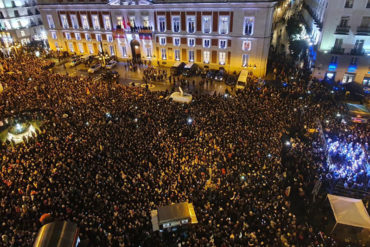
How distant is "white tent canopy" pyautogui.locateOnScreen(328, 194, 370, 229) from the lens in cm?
1288

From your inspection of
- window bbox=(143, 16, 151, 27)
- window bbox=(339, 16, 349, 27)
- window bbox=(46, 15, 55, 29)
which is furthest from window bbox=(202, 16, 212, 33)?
window bbox=(46, 15, 55, 29)

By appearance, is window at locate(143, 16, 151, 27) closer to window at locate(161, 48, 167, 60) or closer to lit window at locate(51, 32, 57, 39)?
window at locate(161, 48, 167, 60)

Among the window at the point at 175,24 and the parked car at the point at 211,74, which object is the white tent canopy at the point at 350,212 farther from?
the window at the point at 175,24

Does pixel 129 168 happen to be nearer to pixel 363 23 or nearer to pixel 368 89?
pixel 368 89

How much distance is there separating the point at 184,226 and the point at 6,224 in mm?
9669

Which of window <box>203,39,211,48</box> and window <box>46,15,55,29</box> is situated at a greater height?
window <box>46,15,55,29</box>

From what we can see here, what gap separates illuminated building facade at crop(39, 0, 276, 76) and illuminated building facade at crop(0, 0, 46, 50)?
10805mm

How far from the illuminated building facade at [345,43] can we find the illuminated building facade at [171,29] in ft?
22.1

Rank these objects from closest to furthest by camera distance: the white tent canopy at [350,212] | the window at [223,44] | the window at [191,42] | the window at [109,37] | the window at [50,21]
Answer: the white tent canopy at [350,212], the window at [223,44], the window at [191,42], the window at [109,37], the window at [50,21]

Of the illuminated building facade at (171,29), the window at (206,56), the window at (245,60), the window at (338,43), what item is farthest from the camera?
the window at (206,56)

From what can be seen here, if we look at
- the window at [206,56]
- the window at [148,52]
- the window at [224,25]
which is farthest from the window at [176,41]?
the window at [224,25]

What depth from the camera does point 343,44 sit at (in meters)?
29.3

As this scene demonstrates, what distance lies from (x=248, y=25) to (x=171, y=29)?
37.5 feet

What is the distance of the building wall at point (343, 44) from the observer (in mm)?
27906
